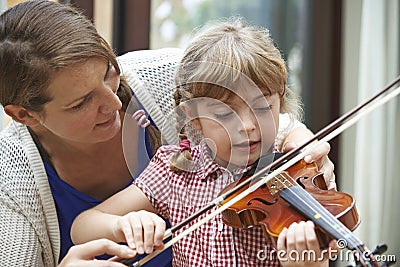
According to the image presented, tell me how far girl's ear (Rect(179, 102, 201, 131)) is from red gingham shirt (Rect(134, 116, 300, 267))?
0.04 meters

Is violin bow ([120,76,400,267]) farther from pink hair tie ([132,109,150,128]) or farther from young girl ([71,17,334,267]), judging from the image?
pink hair tie ([132,109,150,128])

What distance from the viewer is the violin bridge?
3.76 feet

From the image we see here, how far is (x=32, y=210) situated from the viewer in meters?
1.38

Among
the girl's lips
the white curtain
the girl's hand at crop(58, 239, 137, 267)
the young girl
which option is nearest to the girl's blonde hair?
the young girl

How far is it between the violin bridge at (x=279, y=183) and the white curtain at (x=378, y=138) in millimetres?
1720

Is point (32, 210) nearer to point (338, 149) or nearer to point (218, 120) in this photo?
point (218, 120)

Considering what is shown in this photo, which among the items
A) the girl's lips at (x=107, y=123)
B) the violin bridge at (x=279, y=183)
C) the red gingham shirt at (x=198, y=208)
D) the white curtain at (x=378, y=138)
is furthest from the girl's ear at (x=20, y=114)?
the white curtain at (x=378, y=138)

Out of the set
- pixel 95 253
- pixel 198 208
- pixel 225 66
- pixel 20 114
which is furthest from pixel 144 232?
pixel 20 114

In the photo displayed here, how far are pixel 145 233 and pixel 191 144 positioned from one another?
25 centimetres

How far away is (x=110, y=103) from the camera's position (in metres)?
1.28

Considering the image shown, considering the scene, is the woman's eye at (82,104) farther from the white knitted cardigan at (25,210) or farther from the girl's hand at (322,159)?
the girl's hand at (322,159)

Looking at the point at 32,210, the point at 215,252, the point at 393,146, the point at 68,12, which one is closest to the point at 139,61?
the point at 68,12

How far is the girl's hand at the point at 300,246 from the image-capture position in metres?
0.97

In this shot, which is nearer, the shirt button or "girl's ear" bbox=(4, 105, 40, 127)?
the shirt button
